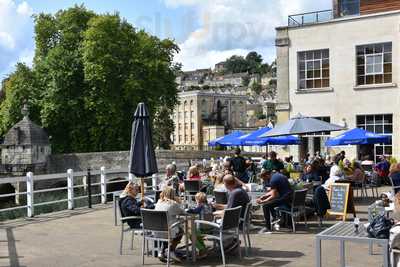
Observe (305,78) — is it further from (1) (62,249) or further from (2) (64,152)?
(1) (62,249)

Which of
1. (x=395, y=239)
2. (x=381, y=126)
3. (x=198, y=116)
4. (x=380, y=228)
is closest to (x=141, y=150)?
(x=380, y=228)

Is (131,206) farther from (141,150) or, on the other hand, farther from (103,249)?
(141,150)

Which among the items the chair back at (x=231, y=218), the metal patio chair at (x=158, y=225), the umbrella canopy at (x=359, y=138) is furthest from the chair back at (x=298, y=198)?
the umbrella canopy at (x=359, y=138)

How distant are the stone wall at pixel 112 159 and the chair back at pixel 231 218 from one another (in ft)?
72.4

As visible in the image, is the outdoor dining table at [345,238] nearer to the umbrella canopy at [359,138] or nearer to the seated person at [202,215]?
the seated person at [202,215]

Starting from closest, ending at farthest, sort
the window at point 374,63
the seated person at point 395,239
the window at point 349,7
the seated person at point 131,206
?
the seated person at point 395,239, the seated person at point 131,206, the window at point 374,63, the window at point 349,7

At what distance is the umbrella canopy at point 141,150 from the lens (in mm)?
11227

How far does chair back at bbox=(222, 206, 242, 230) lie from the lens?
8.61 metres

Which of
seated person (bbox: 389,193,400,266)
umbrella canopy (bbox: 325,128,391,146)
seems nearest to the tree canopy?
umbrella canopy (bbox: 325,128,391,146)

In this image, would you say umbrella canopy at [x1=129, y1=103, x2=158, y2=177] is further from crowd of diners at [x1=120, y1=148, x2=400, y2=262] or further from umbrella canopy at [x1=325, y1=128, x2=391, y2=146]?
umbrella canopy at [x1=325, y1=128, x2=391, y2=146]

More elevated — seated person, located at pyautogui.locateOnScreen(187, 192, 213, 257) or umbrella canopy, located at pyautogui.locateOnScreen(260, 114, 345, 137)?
umbrella canopy, located at pyautogui.locateOnScreen(260, 114, 345, 137)

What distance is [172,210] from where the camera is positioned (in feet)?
28.7

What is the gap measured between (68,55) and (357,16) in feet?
68.5

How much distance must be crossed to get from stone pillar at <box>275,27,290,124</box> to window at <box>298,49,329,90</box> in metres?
0.81
